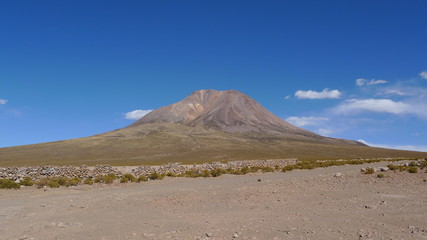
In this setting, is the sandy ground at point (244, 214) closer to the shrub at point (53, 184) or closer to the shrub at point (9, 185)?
the shrub at point (53, 184)

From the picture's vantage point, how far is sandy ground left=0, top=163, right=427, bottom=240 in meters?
9.28

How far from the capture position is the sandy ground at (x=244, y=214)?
928 centimetres

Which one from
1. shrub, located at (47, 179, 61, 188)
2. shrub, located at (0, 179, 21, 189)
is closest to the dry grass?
shrub, located at (47, 179, 61, 188)

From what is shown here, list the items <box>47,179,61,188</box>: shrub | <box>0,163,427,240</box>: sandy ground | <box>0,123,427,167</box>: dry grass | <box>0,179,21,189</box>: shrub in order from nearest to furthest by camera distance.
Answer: <box>0,163,427,240</box>: sandy ground < <box>0,179,21,189</box>: shrub < <box>47,179,61,188</box>: shrub < <box>0,123,427,167</box>: dry grass

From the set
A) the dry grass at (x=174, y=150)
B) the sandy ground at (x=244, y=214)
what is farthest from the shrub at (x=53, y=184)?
→ the dry grass at (x=174, y=150)

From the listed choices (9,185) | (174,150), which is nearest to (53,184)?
(9,185)

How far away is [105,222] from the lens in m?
11.4

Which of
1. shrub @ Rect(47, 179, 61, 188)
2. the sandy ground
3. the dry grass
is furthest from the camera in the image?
the dry grass

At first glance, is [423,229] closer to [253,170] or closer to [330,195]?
[330,195]

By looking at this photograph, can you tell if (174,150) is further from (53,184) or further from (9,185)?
(9,185)

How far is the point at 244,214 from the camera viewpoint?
39.1 ft

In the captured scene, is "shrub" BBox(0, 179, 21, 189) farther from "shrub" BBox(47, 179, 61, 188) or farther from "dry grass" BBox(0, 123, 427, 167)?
"dry grass" BBox(0, 123, 427, 167)

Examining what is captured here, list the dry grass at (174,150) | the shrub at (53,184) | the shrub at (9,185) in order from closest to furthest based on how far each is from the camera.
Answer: the shrub at (9,185), the shrub at (53,184), the dry grass at (174,150)

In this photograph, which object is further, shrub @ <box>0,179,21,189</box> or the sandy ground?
shrub @ <box>0,179,21,189</box>
